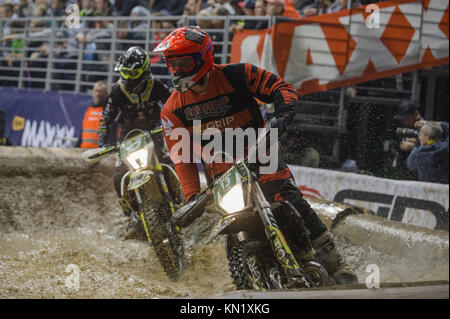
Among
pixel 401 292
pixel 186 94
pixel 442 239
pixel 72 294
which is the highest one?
pixel 186 94

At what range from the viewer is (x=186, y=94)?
4301 mm

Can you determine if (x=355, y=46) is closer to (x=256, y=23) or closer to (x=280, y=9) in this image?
(x=280, y=9)

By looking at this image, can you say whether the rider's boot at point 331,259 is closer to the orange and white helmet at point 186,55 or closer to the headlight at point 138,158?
the orange and white helmet at point 186,55

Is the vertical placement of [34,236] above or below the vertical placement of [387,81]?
below

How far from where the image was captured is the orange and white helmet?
155 inches

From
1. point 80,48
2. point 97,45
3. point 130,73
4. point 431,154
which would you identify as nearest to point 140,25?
point 97,45

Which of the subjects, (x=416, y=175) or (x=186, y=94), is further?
(x=416, y=175)

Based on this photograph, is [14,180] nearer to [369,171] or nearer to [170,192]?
[170,192]

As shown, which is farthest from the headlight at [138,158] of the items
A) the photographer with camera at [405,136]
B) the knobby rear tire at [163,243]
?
the photographer with camera at [405,136]

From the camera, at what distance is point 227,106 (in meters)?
4.25

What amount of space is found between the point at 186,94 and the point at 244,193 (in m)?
1.11

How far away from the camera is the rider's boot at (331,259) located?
4.28m

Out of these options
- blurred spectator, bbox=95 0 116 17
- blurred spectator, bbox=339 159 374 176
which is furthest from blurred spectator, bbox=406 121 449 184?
blurred spectator, bbox=95 0 116 17

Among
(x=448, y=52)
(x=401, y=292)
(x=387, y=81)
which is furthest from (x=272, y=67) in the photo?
(x=401, y=292)
